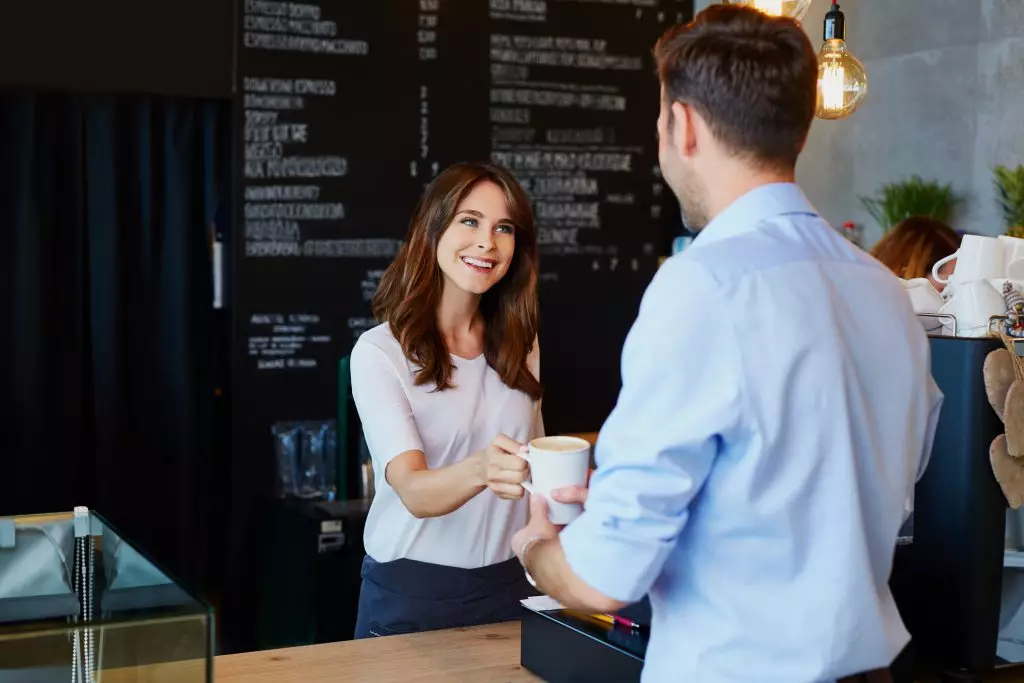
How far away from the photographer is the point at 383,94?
4.35 metres

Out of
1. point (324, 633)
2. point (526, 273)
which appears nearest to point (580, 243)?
point (324, 633)

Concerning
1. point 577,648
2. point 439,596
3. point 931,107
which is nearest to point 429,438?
point 439,596

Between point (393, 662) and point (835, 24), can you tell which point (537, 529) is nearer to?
point (393, 662)

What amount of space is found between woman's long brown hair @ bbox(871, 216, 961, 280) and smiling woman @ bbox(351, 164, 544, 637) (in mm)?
1546

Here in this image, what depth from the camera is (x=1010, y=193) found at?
3988 millimetres

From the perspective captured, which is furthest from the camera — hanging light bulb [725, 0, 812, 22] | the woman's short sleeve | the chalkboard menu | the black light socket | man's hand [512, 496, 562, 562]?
the chalkboard menu

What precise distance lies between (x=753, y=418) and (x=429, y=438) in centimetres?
115

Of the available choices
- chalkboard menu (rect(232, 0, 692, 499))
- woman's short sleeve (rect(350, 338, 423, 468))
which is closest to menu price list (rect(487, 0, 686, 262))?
chalkboard menu (rect(232, 0, 692, 499))

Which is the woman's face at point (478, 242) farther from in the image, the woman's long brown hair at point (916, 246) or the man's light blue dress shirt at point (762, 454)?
the woman's long brown hair at point (916, 246)

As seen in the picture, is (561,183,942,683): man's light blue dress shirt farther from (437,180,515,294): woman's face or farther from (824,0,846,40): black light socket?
(824,0,846,40): black light socket

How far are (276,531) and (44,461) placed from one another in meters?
0.81

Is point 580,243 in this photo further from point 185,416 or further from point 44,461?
point 44,461

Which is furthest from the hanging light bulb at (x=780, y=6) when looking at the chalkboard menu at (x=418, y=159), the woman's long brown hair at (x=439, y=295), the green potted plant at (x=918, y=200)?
the chalkboard menu at (x=418, y=159)

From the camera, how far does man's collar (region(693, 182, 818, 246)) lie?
4.00 ft
